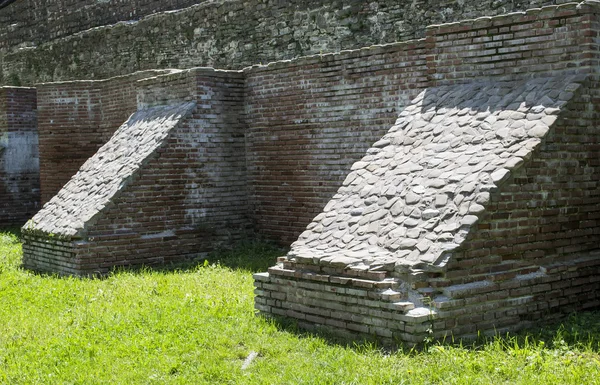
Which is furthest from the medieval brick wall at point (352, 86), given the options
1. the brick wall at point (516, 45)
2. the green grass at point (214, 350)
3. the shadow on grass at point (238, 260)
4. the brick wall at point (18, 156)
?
the brick wall at point (18, 156)

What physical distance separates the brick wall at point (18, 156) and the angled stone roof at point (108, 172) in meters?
4.19

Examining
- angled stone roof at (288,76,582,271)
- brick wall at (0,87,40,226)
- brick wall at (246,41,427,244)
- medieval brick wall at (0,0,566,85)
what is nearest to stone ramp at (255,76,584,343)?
angled stone roof at (288,76,582,271)

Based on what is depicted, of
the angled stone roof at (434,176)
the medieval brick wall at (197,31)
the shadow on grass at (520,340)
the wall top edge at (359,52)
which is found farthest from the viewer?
the medieval brick wall at (197,31)

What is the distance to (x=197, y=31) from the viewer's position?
1330 cm

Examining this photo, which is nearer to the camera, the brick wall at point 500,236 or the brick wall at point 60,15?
the brick wall at point 500,236

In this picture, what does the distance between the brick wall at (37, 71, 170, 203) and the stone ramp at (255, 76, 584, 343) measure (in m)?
6.40

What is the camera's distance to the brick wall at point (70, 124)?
11.9 meters

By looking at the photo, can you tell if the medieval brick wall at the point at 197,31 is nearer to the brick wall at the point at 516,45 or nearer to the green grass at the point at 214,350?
the brick wall at the point at 516,45

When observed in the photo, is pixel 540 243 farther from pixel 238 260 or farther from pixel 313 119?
pixel 238 260

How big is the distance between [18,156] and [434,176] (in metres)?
10.0

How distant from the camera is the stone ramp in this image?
16.8ft

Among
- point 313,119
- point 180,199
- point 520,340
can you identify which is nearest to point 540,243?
point 520,340

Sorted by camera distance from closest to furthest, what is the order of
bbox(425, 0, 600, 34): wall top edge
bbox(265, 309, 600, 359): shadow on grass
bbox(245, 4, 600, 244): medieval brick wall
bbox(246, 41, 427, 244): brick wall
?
bbox(265, 309, 600, 359): shadow on grass < bbox(425, 0, 600, 34): wall top edge < bbox(245, 4, 600, 244): medieval brick wall < bbox(246, 41, 427, 244): brick wall

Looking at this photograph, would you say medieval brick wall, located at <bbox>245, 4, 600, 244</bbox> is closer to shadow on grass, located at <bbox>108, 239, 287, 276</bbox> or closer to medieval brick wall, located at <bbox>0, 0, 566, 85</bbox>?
shadow on grass, located at <bbox>108, 239, 287, 276</bbox>
